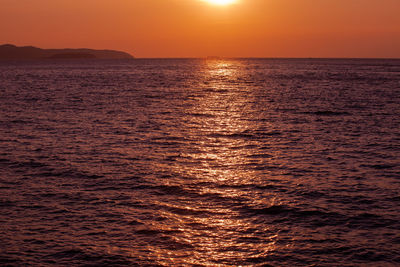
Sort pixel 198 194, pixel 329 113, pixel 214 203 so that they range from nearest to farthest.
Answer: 1. pixel 214 203
2. pixel 198 194
3. pixel 329 113

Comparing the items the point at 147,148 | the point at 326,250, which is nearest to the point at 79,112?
the point at 147,148

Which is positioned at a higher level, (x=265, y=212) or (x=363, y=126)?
(x=363, y=126)

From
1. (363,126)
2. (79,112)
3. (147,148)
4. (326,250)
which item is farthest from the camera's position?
(79,112)

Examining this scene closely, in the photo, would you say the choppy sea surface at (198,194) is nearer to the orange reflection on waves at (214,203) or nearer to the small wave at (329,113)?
the orange reflection on waves at (214,203)

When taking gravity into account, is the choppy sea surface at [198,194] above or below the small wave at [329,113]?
below

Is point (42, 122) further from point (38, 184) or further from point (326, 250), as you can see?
point (326, 250)

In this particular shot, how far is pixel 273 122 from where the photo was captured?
43.1 meters

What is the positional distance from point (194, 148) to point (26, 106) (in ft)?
107

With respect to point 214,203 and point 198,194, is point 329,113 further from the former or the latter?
point 214,203

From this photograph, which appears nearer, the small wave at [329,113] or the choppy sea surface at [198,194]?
the choppy sea surface at [198,194]

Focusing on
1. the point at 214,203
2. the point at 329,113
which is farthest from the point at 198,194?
the point at 329,113

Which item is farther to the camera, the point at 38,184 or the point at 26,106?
the point at 26,106

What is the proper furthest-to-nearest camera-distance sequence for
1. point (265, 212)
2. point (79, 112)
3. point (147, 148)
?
point (79, 112)
point (147, 148)
point (265, 212)

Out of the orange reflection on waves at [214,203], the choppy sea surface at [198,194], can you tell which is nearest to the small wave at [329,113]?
the choppy sea surface at [198,194]
